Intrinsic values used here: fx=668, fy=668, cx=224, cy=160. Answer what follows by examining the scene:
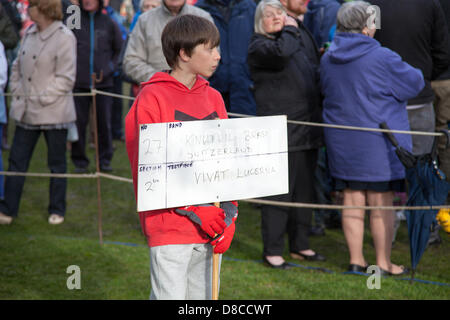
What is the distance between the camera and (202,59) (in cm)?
275

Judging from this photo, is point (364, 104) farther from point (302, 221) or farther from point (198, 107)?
point (198, 107)

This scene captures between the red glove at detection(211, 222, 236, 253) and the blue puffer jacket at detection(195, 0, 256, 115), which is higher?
the blue puffer jacket at detection(195, 0, 256, 115)

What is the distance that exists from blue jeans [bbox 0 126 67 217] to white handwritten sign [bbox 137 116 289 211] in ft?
11.1

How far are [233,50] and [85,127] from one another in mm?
2751

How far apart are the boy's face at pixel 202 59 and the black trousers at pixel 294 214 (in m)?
2.18

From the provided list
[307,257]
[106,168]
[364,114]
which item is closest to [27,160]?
[106,168]

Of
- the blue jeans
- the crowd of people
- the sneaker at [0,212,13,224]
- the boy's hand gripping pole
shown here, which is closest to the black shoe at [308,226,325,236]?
the crowd of people

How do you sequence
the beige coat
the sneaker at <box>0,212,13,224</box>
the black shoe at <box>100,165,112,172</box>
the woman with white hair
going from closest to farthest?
the woman with white hair → the beige coat → the sneaker at <box>0,212,13,224</box> → the black shoe at <box>100,165,112,172</box>

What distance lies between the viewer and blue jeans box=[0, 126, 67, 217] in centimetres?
575

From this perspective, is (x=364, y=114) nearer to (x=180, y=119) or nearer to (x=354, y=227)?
(x=354, y=227)

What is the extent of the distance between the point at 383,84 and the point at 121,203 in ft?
11.1

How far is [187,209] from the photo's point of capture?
105 inches

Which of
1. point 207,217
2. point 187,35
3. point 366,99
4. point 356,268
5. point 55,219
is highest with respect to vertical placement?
point 187,35

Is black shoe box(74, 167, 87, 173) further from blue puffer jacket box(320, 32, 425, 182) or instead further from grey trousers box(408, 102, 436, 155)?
grey trousers box(408, 102, 436, 155)
